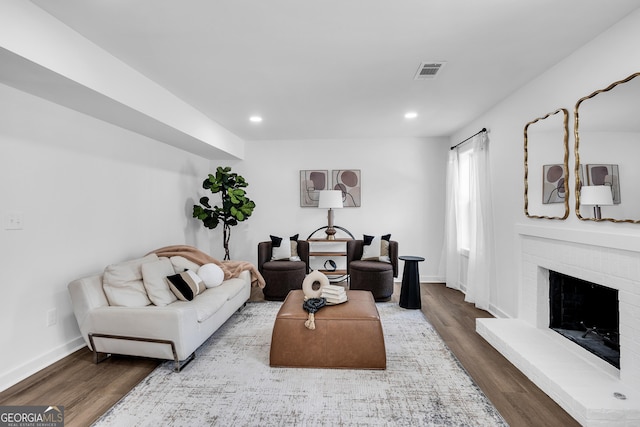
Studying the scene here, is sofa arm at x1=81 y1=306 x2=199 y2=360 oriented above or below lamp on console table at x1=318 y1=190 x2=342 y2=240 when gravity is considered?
below

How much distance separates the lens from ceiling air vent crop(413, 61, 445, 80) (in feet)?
8.72

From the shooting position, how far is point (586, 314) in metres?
2.60

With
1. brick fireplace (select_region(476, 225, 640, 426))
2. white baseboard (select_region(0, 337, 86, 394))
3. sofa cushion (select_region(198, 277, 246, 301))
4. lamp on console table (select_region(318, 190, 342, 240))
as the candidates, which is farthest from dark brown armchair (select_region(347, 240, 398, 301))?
white baseboard (select_region(0, 337, 86, 394))

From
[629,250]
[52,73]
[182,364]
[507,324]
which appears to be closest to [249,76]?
[52,73]

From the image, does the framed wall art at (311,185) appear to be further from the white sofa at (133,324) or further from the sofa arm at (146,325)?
the sofa arm at (146,325)

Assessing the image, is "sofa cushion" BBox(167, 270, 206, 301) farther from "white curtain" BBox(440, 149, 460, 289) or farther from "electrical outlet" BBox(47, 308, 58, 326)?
"white curtain" BBox(440, 149, 460, 289)

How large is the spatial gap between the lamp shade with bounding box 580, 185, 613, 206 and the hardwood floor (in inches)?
54.7

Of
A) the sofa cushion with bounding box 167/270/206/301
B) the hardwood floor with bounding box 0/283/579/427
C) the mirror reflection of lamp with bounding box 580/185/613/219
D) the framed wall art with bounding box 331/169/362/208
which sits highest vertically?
the framed wall art with bounding box 331/169/362/208

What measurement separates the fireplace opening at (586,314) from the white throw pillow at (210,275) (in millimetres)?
3314

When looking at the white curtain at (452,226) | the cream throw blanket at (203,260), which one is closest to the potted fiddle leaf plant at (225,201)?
the cream throw blanket at (203,260)

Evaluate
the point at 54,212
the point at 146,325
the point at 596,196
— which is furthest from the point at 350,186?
the point at 54,212

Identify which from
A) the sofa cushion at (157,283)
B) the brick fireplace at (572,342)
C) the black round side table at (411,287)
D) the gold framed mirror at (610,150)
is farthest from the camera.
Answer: the black round side table at (411,287)

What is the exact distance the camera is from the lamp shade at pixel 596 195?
2.17 metres

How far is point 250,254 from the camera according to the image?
18.2 feet
